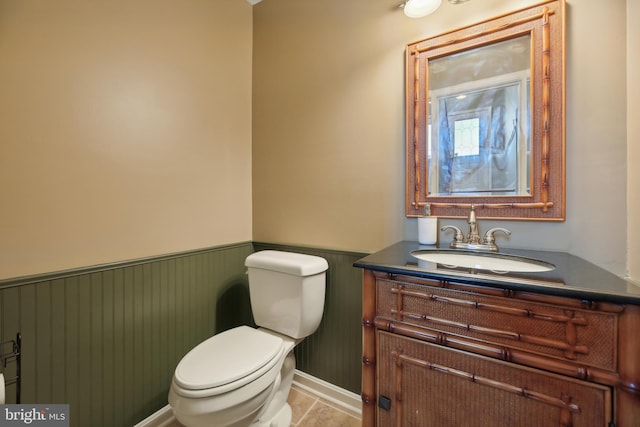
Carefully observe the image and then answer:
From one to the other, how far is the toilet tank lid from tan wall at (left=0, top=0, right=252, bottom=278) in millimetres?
395

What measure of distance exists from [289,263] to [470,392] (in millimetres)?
884

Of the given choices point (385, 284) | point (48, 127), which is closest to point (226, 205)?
point (48, 127)

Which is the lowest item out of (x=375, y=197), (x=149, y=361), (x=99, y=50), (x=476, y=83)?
(x=149, y=361)

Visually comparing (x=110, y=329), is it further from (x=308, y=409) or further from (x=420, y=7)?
(x=420, y=7)

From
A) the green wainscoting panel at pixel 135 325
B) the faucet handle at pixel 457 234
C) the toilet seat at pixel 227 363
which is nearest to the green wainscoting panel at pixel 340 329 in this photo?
the green wainscoting panel at pixel 135 325

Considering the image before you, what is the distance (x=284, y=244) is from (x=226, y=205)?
459mm

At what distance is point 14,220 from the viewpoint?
38.4 inches

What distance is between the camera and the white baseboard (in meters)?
1.47

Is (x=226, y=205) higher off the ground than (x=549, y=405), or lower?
higher

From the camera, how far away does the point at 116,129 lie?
1.22 meters

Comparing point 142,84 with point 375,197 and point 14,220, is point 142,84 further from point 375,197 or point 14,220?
point 375,197

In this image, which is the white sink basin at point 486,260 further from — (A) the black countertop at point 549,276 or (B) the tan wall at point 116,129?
(B) the tan wall at point 116,129

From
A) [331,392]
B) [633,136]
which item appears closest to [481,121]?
[633,136]

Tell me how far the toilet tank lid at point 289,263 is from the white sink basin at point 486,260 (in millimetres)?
503
